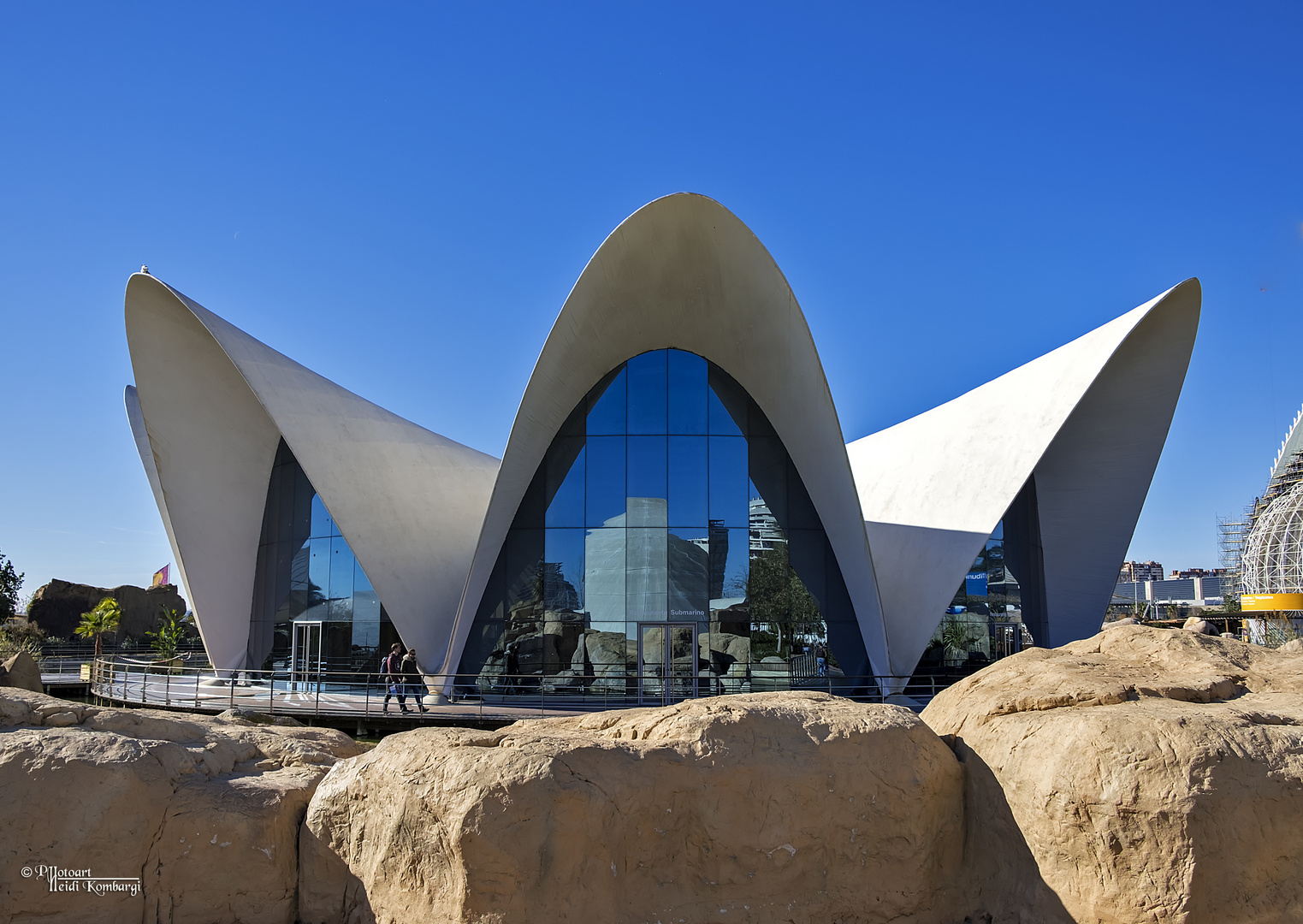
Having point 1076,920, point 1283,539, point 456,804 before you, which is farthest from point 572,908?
point 1283,539

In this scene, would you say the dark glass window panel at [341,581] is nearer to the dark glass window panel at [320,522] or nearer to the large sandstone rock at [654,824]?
the dark glass window panel at [320,522]

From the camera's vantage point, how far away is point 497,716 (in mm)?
14352

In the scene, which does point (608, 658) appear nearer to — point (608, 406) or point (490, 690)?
point (490, 690)

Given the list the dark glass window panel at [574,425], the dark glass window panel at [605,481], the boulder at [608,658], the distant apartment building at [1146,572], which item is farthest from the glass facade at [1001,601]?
the distant apartment building at [1146,572]

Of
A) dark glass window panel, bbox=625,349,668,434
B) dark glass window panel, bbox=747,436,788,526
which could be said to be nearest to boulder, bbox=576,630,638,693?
dark glass window panel, bbox=747,436,788,526

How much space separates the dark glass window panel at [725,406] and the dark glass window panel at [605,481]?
2088 mm

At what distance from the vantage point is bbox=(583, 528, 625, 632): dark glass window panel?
17.6m

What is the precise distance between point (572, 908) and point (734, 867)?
1.00 meters

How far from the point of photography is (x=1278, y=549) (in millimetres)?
49344

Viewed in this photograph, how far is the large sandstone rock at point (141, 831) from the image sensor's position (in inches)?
199

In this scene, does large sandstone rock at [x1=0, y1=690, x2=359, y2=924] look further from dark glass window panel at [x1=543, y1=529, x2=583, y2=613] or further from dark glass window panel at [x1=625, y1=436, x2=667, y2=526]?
dark glass window panel at [x1=625, y1=436, x2=667, y2=526]

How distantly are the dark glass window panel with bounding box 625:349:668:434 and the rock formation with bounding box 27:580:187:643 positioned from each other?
1255 inches

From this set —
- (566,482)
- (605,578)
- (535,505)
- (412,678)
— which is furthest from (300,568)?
(605,578)

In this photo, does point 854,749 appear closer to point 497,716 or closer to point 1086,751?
point 1086,751
